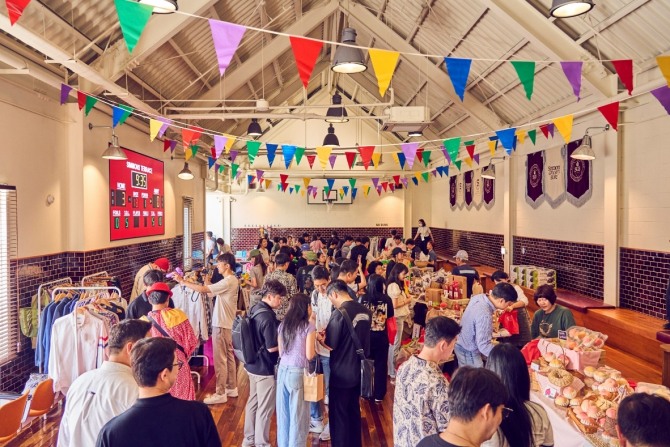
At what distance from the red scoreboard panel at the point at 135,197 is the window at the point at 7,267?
7.36ft

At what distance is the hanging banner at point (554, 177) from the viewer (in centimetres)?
913

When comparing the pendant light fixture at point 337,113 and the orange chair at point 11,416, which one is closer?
the orange chair at point 11,416

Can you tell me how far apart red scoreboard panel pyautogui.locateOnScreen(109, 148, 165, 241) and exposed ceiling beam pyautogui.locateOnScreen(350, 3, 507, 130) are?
5472mm

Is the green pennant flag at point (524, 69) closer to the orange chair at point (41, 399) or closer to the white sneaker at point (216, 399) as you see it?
the white sneaker at point (216, 399)

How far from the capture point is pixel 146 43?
6.10 meters

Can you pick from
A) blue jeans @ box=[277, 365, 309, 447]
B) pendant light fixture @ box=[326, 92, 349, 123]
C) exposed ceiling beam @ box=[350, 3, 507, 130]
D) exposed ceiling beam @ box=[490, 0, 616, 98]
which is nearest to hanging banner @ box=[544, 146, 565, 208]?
exposed ceiling beam @ box=[350, 3, 507, 130]

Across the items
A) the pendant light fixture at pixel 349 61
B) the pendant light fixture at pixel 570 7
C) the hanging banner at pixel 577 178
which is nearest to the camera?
the pendant light fixture at pixel 570 7

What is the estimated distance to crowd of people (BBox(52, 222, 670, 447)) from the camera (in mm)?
1925

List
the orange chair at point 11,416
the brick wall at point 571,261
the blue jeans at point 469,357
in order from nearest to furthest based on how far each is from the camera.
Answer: the orange chair at point 11,416 < the blue jeans at point 469,357 < the brick wall at point 571,261

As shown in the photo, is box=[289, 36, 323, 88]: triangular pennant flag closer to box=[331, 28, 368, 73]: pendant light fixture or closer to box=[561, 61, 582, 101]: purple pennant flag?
box=[331, 28, 368, 73]: pendant light fixture

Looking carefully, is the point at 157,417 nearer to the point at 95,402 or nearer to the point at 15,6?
the point at 95,402

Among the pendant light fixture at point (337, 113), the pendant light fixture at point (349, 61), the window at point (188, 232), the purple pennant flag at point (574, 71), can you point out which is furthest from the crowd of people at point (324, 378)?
the window at point (188, 232)

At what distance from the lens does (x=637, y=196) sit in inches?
277

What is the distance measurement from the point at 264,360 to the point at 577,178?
7.14m
